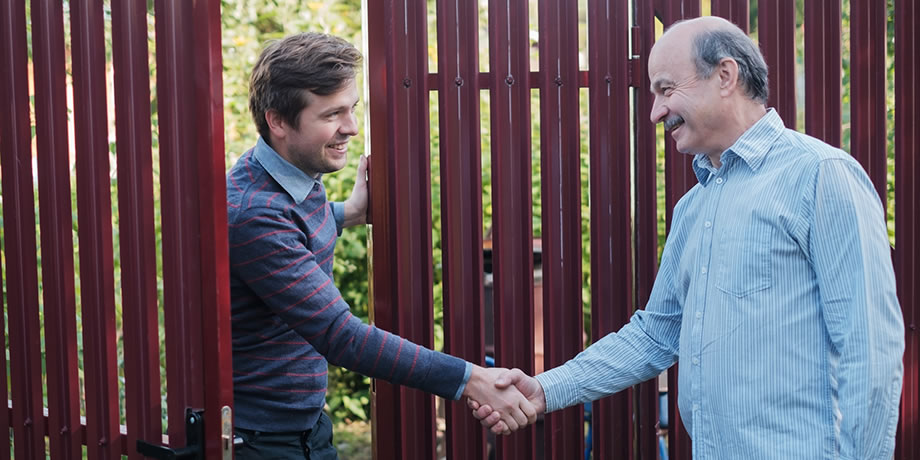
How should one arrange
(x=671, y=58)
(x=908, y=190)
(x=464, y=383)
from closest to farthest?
1. (x=671, y=58)
2. (x=464, y=383)
3. (x=908, y=190)

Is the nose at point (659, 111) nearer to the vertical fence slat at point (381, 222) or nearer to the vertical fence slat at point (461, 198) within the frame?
the vertical fence slat at point (461, 198)

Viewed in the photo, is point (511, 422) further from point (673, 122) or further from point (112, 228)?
point (112, 228)

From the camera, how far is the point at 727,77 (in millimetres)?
2260

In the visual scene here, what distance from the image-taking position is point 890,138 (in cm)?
383

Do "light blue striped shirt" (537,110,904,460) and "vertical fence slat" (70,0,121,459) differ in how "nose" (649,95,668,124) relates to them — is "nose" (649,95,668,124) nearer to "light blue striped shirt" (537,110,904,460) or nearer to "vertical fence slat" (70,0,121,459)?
"light blue striped shirt" (537,110,904,460)

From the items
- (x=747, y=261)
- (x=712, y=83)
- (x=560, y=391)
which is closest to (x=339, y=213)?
(x=560, y=391)

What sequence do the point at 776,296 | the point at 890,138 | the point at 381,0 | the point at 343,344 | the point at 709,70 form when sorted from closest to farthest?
the point at 776,296, the point at 709,70, the point at 343,344, the point at 381,0, the point at 890,138

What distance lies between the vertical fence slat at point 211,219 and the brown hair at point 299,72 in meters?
0.58

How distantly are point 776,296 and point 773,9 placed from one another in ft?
3.65

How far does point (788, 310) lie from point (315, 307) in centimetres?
108

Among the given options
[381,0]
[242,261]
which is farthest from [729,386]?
[381,0]

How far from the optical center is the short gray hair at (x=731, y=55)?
2.25 metres

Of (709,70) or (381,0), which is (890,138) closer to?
(709,70)

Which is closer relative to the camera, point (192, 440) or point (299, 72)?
point (192, 440)
